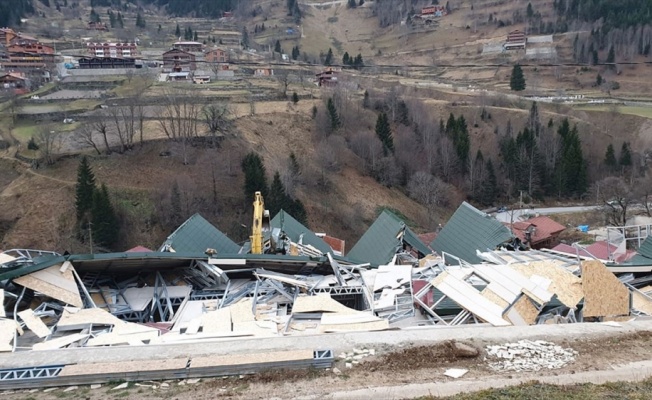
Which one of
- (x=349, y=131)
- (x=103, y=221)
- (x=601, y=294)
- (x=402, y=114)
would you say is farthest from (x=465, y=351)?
(x=402, y=114)

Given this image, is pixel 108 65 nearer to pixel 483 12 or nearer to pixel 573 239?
pixel 573 239

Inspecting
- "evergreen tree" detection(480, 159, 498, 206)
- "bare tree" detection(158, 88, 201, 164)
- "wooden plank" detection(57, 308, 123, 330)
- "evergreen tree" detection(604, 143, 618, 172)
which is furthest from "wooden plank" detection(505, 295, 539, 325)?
"evergreen tree" detection(604, 143, 618, 172)

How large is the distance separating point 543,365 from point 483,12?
100m

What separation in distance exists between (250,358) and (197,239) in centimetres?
826

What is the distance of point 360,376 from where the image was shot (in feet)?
31.6

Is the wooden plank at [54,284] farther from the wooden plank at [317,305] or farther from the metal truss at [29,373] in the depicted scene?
the wooden plank at [317,305]

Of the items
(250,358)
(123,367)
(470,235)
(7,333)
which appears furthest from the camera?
(470,235)

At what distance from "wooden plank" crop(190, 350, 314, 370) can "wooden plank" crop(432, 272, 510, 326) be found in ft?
14.7

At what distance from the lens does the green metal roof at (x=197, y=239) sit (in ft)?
56.3

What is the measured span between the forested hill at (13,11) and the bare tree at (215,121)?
59.8m

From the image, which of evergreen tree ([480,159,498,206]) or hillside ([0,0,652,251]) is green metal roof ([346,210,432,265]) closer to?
hillside ([0,0,652,251])

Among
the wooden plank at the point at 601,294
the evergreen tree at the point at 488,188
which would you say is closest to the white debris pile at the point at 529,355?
the wooden plank at the point at 601,294

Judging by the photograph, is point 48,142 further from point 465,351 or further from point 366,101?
point 465,351

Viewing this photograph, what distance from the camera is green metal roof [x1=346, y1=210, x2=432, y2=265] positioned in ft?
61.7
